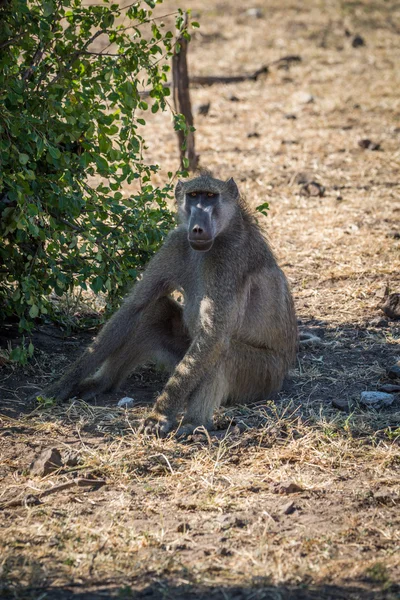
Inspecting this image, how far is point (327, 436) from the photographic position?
4070 millimetres

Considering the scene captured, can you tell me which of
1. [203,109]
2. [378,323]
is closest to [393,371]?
[378,323]

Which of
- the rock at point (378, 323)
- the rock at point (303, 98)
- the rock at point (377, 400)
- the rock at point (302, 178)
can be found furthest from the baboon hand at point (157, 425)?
the rock at point (303, 98)

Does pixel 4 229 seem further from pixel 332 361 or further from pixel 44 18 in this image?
pixel 332 361

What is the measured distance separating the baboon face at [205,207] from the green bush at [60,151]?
0.56 m

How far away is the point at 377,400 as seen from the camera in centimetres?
450

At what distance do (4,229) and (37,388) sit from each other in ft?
3.10

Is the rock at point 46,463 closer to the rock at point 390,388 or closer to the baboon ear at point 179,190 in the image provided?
the baboon ear at point 179,190

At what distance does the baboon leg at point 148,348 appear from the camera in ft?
15.6

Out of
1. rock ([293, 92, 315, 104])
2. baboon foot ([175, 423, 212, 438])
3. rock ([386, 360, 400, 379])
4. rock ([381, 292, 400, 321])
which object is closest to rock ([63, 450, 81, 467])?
baboon foot ([175, 423, 212, 438])

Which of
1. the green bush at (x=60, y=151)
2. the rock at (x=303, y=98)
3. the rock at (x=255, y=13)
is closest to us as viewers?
the green bush at (x=60, y=151)

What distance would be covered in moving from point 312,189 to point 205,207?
13.5 feet

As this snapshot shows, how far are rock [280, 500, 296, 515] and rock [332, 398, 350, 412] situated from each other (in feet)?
3.71

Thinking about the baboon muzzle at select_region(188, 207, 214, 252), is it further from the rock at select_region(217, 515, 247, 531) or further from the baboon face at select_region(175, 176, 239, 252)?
the rock at select_region(217, 515, 247, 531)

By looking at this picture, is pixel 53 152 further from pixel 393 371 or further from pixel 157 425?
pixel 393 371
